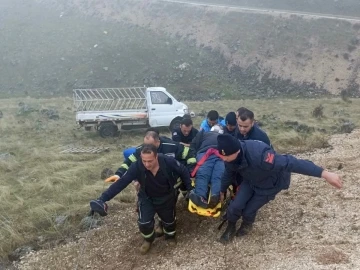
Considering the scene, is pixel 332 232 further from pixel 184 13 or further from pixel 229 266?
pixel 184 13

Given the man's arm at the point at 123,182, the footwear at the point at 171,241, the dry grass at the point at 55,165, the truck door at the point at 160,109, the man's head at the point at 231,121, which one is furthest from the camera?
the truck door at the point at 160,109

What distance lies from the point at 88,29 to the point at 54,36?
362 cm

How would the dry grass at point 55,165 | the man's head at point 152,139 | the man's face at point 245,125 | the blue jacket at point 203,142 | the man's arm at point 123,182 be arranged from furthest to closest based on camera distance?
the dry grass at point 55,165 < the blue jacket at point 203,142 < the man's face at point 245,125 < the man's head at point 152,139 < the man's arm at point 123,182

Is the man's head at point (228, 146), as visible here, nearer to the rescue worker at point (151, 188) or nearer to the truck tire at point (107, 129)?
the rescue worker at point (151, 188)

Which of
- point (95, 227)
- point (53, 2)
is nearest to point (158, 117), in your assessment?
point (95, 227)

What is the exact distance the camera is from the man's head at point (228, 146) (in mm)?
4289

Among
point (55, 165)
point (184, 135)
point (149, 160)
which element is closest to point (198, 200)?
point (149, 160)

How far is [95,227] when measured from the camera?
637 cm

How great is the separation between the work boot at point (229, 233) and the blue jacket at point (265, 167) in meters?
0.64

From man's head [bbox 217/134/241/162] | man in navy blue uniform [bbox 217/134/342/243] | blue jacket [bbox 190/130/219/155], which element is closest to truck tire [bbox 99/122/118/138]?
blue jacket [bbox 190/130/219/155]

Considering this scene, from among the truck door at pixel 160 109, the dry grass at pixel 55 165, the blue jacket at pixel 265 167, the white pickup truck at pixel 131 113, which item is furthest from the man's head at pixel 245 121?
the truck door at pixel 160 109

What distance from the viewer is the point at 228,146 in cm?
429

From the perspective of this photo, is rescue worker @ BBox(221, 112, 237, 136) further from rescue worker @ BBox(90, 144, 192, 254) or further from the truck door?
the truck door

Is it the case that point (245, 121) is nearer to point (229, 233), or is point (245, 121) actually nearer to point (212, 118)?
point (229, 233)
